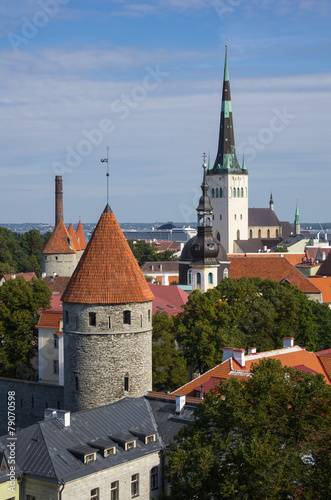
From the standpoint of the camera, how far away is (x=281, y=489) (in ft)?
66.5

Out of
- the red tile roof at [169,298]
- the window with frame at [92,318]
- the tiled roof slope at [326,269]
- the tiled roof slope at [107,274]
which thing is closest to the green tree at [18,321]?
the red tile roof at [169,298]

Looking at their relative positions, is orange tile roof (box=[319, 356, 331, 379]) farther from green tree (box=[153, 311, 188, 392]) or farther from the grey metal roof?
the grey metal roof

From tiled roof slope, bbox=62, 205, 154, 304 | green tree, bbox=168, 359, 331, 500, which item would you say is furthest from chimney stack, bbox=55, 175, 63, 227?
green tree, bbox=168, 359, 331, 500

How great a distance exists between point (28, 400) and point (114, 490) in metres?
13.2

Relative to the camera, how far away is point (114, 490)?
2567 centimetres

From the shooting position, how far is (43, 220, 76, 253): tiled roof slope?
262 feet

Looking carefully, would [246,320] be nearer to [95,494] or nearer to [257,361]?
[257,361]

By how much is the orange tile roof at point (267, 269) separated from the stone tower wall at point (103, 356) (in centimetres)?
3802

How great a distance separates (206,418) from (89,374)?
8.88 metres

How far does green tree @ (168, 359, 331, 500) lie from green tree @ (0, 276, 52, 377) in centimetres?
2217

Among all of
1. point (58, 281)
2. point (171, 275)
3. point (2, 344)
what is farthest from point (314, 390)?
point (171, 275)

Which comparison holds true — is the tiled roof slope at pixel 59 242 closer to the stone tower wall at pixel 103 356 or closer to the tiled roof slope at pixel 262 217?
the stone tower wall at pixel 103 356

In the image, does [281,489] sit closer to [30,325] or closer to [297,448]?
[297,448]

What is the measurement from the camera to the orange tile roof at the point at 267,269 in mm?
69188
